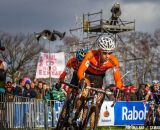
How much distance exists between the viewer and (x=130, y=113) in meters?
26.6

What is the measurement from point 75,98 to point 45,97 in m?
7.40

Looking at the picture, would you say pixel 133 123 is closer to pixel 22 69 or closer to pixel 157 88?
pixel 157 88

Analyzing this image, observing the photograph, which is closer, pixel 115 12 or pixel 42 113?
pixel 42 113

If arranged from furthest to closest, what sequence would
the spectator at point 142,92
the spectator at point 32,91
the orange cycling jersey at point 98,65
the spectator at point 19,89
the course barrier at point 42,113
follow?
1. the spectator at point 142,92
2. the spectator at point 32,91
3. the spectator at point 19,89
4. the course barrier at point 42,113
5. the orange cycling jersey at point 98,65

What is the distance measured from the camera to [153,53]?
68500mm

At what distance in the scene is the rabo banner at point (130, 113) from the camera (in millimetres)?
26359

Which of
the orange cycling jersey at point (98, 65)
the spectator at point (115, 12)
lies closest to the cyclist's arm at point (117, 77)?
the orange cycling jersey at point (98, 65)

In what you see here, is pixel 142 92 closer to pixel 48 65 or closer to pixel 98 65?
pixel 48 65

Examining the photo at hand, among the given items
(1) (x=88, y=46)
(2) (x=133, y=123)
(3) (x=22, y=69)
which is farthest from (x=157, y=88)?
(3) (x=22, y=69)

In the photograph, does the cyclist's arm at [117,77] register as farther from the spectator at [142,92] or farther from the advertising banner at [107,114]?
the spectator at [142,92]

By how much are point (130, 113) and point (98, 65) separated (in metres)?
11.8

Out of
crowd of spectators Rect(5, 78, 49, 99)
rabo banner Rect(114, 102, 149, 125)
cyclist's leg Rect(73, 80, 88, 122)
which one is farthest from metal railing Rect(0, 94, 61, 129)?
rabo banner Rect(114, 102, 149, 125)

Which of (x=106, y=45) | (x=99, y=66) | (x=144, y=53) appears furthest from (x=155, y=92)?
(x=144, y=53)

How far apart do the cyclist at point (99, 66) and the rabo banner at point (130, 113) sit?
11054 millimetres
